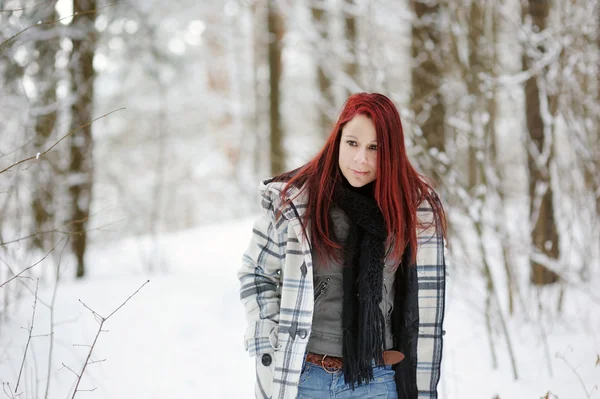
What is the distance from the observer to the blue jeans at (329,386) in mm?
2068

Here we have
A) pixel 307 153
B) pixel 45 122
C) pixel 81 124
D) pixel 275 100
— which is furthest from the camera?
pixel 275 100

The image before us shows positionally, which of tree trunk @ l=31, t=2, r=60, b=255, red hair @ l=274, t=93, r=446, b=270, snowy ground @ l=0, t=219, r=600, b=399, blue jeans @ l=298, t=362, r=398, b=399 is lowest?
snowy ground @ l=0, t=219, r=600, b=399

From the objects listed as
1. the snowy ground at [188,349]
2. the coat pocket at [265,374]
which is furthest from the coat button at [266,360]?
the snowy ground at [188,349]

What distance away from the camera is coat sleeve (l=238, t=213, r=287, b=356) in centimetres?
A: 219

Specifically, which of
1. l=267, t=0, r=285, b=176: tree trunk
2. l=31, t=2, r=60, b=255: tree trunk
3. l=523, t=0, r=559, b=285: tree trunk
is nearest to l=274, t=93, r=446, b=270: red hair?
l=523, t=0, r=559, b=285: tree trunk

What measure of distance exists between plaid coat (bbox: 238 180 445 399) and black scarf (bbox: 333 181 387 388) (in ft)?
0.51

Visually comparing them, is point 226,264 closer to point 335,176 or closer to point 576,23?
point 576,23

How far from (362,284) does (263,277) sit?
425 millimetres

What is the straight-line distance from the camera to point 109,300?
207 inches

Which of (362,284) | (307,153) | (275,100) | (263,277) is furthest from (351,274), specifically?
(275,100)

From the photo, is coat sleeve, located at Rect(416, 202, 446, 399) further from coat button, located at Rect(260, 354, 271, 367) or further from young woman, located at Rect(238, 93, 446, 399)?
coat button, located at Rect(260, 354, 271, 367)

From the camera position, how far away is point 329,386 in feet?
6.82

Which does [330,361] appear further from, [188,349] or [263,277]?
[188,349]

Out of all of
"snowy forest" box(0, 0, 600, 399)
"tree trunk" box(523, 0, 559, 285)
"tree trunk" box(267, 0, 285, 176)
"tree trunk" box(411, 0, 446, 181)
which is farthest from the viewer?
"tree trunk" box(267, 0, 285, 176)
